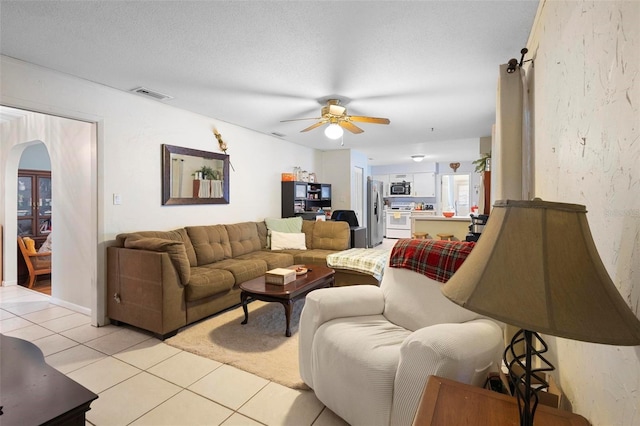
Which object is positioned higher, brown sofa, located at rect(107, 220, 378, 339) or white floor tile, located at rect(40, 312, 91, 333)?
brown sofa, located at rect(107, 220, 378, 339)

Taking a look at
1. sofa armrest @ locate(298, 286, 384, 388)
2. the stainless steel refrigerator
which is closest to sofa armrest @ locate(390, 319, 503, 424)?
sofa armrest @ locate(298, 286, 384, 388)

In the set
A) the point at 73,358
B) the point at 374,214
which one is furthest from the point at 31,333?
the point at 374,214

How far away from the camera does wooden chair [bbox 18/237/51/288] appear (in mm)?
4465

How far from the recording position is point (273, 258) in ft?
13.2

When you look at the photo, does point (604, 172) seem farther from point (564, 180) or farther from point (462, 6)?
point (462, 6)

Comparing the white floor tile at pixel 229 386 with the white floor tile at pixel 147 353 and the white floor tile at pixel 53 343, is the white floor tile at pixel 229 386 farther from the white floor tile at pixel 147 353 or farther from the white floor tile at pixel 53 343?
the white floor tile at pixel 53 343

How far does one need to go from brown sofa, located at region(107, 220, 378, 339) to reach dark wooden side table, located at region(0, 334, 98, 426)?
1480 millimetres

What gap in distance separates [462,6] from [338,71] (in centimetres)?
111

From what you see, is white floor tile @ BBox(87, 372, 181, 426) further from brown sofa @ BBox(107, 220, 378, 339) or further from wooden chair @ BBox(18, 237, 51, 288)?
wooden chair @ BBox(18, 237, 51, 288)

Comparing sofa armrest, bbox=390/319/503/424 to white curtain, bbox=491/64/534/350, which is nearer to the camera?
sofa armrest, bbox=390/319/503/424

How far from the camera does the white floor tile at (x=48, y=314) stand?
3.24 metres

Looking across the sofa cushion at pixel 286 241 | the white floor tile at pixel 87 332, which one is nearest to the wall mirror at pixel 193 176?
the sofa cushion at pixel 286 241

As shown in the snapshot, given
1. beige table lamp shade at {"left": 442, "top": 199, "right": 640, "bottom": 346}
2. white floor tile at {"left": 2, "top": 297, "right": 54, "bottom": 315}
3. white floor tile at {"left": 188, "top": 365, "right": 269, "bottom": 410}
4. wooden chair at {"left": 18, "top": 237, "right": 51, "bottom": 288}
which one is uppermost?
beige table lamp shade at {"left": 442, "top": 199, "right": 640, "bottom": 346}

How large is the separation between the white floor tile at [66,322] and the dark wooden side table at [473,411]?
137 inches
